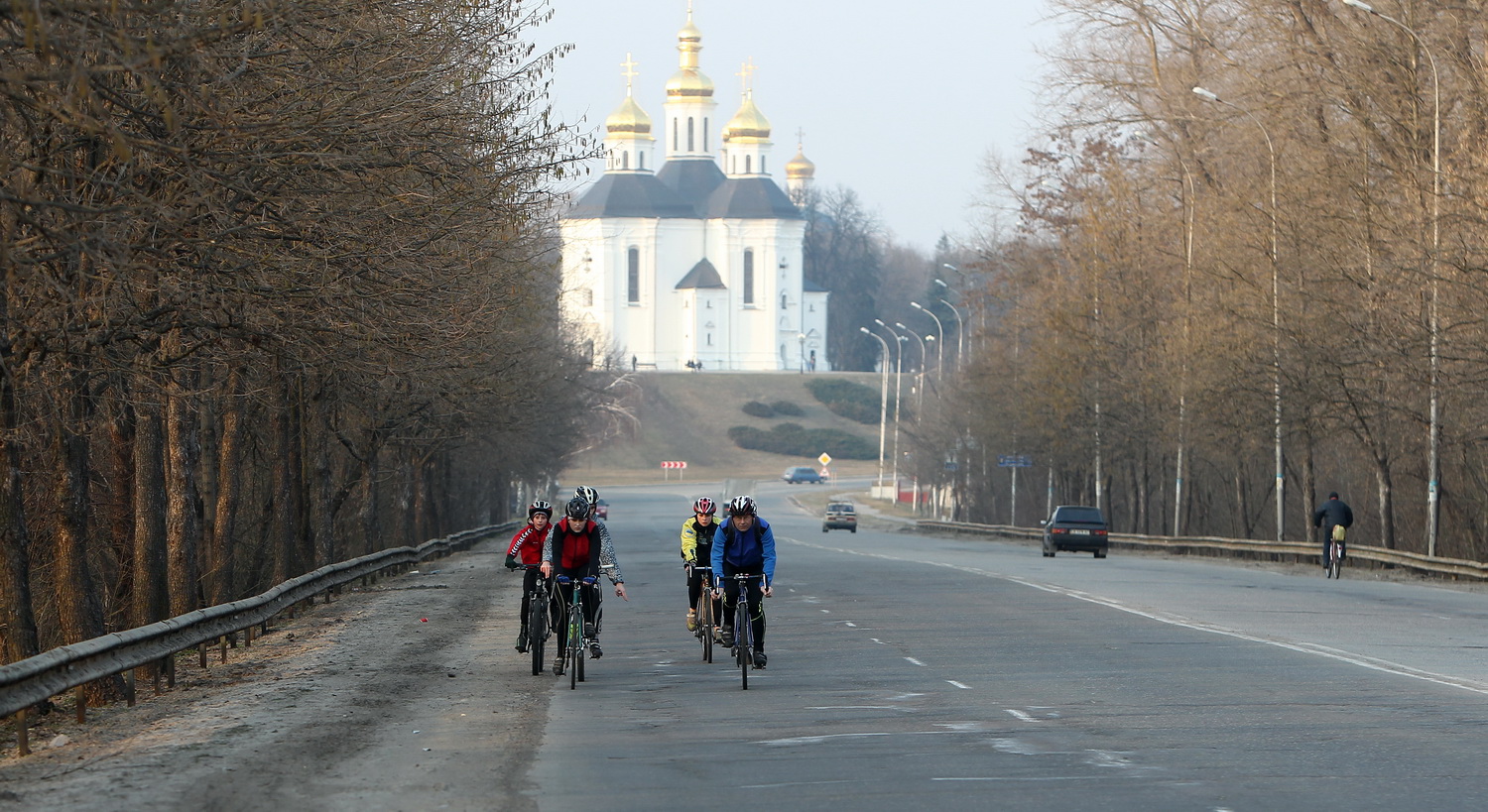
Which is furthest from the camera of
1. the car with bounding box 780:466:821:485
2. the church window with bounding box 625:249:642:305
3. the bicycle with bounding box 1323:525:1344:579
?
the church window with bounding box 625:249:642:305

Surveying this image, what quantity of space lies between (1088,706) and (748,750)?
126 inches

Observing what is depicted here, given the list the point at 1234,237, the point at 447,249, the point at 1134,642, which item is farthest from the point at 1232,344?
the point at 447,249

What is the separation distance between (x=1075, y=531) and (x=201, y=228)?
36.6 meters

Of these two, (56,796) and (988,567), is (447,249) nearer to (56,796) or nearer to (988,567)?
(56,796)

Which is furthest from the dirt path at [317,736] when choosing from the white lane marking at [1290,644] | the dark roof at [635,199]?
the dark roof at [635,199]

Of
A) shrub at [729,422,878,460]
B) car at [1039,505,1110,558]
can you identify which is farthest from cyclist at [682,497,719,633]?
shrub at [729,422,878,460]

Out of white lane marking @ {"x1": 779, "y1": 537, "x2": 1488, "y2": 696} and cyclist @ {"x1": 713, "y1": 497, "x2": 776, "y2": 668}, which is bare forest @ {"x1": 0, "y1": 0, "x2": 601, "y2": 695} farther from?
white lane marking @ {"x1": 779, "y1": 537, "x2": 1488, "y2": 696}

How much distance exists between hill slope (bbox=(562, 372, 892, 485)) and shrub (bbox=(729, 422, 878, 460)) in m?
0.55

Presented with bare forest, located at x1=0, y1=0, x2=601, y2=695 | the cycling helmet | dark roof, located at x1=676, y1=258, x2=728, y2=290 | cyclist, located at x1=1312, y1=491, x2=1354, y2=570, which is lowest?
cyclist, located at x1=1312, y1=491, x2=1354, y2=570

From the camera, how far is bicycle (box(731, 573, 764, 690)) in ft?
51.7

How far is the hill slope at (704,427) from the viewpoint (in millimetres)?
141625

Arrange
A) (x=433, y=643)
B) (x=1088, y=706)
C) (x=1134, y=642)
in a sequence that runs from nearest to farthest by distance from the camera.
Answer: (x=1088, y=706) < (x=1134, y=642) < (x=433, y=643)

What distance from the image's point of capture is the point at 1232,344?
45.9 metres

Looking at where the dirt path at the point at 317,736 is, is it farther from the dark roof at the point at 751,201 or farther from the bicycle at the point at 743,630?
the dark roof at the point at 751,201
